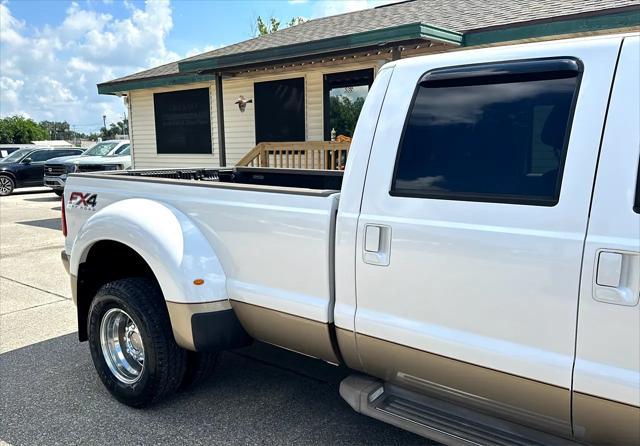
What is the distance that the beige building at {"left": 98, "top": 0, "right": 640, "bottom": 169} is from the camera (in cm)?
766

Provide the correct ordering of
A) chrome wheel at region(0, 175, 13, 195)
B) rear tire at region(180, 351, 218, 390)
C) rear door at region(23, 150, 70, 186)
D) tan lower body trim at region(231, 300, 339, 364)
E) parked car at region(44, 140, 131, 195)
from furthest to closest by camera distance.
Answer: rear door at region(23, 150, 70, 186), chrome wheel at region(0, 175, 13, 195), parked car at region(44, 140, 131, 195), rear tire at region(180, 351, 218, 390), tan lower body trim at region(231, 300, 339, 364)

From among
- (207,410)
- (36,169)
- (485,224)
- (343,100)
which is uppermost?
(343,100)

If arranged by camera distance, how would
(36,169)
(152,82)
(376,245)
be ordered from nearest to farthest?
(376,245)
(152,82)
(36,169)

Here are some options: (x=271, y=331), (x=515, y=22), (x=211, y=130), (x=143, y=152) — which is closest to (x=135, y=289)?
(x=271, y=331)

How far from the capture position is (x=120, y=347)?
3551mm

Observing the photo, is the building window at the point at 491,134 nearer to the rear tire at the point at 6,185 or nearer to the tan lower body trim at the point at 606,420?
the tan lower body trim at the point at 606,420

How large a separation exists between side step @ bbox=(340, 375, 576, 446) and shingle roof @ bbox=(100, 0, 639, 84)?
21.5 ft

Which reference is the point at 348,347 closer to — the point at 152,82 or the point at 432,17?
the point at 432,17

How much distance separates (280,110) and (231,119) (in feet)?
5.70

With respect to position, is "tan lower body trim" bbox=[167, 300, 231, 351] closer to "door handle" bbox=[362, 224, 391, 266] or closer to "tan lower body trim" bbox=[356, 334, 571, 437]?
"tan lower body trim" bbox=[356, 334, 571, 437]

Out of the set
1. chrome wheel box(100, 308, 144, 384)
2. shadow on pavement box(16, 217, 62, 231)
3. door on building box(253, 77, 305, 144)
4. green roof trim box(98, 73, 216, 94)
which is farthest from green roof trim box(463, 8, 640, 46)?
shadow on pavement box(16, 217, 62, 231)

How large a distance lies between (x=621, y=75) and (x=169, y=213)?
7.74 ft

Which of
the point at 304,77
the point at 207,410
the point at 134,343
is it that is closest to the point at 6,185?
the point at 304,77

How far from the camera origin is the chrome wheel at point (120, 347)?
11.5 feet
